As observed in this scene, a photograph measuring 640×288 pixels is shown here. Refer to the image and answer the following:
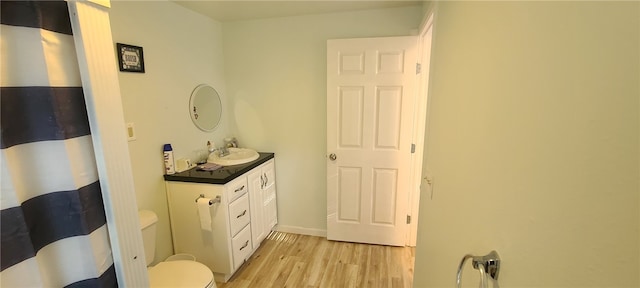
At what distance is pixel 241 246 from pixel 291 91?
1477 mm

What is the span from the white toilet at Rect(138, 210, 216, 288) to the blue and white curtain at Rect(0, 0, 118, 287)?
76cm

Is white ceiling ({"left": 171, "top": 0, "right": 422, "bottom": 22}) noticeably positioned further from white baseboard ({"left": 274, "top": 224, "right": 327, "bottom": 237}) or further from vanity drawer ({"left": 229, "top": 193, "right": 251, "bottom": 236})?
white baseboard ({"left": 274, "top": 224, "right": 327, "bottom": 237})

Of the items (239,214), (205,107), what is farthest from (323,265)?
(205,107)

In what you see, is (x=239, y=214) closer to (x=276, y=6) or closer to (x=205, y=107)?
(x=205, y=107)

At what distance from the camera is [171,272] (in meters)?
1.58

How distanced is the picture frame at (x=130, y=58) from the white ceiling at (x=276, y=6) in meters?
0.58

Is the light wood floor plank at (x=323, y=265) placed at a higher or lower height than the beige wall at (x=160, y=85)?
lower

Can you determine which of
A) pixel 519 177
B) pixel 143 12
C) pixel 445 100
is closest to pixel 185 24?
pixel 143 12

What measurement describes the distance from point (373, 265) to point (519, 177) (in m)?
1.95

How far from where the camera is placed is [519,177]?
58cm

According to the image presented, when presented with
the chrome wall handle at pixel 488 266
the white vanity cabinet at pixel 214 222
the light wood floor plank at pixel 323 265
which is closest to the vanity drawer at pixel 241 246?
the white vanity cabinet at pixel 214 222

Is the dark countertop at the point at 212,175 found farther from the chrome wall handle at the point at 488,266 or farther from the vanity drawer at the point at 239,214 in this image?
the chrome wall handle at the point at 488,266

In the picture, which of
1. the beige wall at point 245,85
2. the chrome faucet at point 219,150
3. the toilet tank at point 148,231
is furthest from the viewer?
the chrome faucet at point 219,150

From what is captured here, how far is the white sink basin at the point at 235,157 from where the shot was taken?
2260 millimetres
